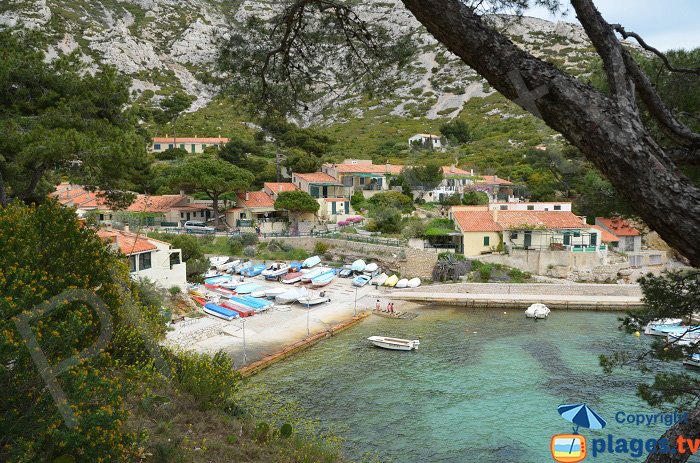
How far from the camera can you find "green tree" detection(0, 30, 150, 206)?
912 cm

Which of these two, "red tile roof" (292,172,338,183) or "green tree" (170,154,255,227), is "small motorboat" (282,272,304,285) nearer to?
"green tree" (170,154,255,227)

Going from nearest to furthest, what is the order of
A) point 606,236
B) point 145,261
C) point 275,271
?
point 145,261 < point 275,271 < point 606,236

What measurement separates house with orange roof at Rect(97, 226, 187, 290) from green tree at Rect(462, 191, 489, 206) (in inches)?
949

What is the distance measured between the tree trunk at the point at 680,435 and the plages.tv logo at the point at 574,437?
7761 millimetres

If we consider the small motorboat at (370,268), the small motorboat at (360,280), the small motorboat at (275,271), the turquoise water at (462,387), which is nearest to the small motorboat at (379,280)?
the small motorboat at (360,280)

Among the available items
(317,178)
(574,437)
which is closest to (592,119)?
(574,437)

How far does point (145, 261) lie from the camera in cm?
2077

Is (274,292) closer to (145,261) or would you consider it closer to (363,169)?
(145,261)

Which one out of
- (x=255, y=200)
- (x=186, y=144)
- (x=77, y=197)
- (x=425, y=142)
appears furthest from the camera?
(x=425, y=142)

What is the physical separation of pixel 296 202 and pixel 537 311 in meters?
19.4

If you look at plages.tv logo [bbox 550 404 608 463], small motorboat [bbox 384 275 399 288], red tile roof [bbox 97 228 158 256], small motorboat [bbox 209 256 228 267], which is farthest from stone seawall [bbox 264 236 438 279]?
plages.tv logo [bbox 550 404 608 463]

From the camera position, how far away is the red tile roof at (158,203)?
38844mm

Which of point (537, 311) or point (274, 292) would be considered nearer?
point (537, 311)

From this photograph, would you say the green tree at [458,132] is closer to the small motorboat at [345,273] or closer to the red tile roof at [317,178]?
the red tile roof at [317,178]
